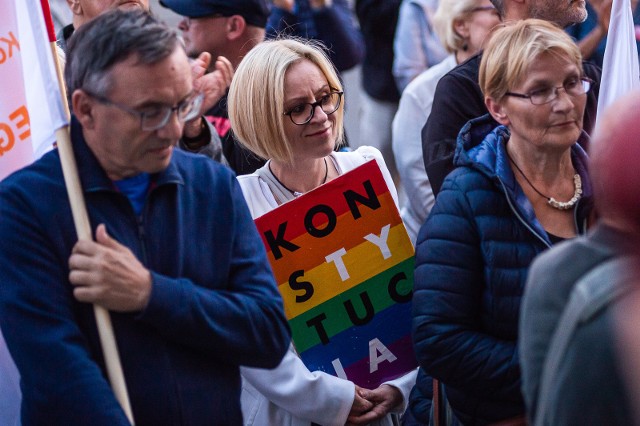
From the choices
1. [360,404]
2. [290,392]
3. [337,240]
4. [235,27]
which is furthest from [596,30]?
[290,392]

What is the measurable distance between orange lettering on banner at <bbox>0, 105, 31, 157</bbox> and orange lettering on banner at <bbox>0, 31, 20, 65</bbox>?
0.57ft

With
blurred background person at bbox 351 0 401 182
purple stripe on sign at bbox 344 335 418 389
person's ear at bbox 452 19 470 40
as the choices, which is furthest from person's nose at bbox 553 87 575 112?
blurred background person at bbox 351 0 401 182

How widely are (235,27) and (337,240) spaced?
187cm

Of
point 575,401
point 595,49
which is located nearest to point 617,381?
point 575,401

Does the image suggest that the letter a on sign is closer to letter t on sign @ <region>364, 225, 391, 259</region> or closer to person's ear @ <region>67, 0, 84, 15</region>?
letter t on sign @ <region>364, 225, 391, 259</region>

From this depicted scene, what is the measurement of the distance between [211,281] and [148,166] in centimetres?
33

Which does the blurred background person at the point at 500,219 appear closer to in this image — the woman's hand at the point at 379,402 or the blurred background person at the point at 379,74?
the woman's hand at the point at 379,402

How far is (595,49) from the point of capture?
228 inches

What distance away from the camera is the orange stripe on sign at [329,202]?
3.81 metres

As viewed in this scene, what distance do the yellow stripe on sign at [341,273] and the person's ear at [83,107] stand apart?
1.12m

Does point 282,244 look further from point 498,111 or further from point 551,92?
point 551,92

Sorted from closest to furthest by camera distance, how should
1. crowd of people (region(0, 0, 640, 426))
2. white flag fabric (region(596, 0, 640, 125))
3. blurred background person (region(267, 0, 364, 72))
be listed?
crowd of people (region(0, 0, 640, 426)) < white flag fabric (region(596, 0, 640, 125)) < blurred background person (region(267, 0, 364, 72))

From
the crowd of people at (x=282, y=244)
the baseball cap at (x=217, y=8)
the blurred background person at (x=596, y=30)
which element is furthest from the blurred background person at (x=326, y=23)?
the crowd of people at (x=282, y=244)

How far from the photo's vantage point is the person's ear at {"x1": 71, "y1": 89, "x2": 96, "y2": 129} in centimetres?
286
